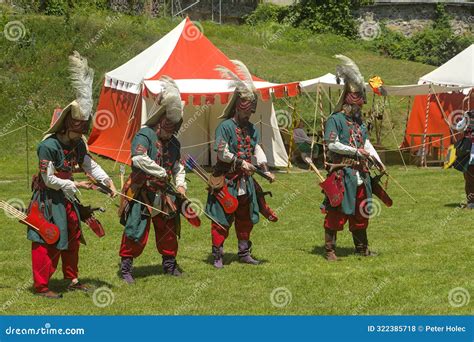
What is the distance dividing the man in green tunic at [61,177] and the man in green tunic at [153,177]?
0.50 m

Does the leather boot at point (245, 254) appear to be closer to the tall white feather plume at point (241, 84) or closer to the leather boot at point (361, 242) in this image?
the leather boot at point (361, 242)

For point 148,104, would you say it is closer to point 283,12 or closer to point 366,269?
point 366,269

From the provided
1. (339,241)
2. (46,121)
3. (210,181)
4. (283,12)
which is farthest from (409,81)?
(210,181)

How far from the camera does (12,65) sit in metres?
21.4

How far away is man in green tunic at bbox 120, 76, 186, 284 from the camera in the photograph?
22.0 feet

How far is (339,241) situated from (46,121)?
1195cm

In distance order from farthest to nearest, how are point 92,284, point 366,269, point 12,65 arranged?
point 12,65, point 366,269, point 92,284

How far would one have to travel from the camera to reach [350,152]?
24.6 ft

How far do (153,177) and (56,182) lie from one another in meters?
0.93

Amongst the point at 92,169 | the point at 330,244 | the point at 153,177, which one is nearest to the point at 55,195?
the point at 92,169

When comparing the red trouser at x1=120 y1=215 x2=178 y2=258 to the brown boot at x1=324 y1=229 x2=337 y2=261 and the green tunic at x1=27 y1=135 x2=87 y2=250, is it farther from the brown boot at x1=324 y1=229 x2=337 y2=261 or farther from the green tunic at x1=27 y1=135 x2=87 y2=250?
the brown boot at x1=324 y1=229 x2=337 y2=261

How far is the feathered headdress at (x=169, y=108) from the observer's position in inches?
265

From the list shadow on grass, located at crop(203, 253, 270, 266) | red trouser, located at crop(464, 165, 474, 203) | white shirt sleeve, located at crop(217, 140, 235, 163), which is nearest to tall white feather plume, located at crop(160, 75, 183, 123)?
white shirt sleeve, located at crop(217, 140, 235, 163)

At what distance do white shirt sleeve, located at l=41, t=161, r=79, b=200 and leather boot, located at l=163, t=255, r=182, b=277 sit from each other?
1.29m
